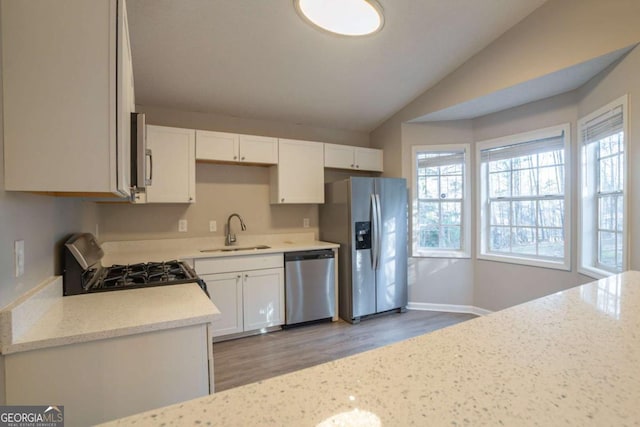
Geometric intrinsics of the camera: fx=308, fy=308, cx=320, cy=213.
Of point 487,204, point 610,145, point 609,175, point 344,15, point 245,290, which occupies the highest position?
point 344,15

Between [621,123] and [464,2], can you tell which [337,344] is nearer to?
[621,123]

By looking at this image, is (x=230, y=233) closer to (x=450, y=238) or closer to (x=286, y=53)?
(x=286, y=53)

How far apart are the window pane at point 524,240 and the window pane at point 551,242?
0.23 feet

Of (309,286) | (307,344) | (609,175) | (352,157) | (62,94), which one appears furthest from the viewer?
(352,157)

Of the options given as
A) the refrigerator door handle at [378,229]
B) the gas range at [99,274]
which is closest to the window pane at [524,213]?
the refrigerator door handle at [378,229]

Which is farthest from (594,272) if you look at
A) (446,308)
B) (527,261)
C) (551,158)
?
(446,308)

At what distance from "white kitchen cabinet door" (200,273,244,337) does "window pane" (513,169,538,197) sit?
3082mm

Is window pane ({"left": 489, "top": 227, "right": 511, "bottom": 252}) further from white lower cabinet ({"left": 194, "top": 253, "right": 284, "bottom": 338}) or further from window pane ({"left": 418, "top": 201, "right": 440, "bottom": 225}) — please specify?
white lower cabinet ({"left": 194, "top": 253, "right": 284, "bottom": 338})

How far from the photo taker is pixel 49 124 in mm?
1032

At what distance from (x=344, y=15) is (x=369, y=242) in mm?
2231

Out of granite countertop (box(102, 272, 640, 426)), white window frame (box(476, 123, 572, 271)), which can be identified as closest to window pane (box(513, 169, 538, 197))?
white window frame (box(476, 123, 572, 271))

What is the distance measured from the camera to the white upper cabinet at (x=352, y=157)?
3.83 meters

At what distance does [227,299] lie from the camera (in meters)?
2.99

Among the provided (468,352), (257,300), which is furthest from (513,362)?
(257,300)
